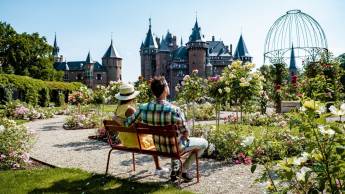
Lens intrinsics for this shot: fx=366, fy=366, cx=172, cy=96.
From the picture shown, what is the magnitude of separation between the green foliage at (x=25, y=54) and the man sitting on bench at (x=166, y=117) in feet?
128

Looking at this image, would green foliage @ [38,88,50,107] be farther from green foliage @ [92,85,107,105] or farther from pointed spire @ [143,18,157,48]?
pointed spire @ [143,18,157,48]

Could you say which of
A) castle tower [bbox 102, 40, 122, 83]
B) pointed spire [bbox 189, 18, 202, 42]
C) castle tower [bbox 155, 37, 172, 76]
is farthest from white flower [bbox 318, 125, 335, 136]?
castle tower [bbox 102, 40, 122, 83]

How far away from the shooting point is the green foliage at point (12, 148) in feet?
20.2

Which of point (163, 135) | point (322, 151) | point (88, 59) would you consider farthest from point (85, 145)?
point (88, 59)

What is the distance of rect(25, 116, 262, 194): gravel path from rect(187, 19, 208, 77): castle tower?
50842 millimetres

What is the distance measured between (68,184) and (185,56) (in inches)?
2380

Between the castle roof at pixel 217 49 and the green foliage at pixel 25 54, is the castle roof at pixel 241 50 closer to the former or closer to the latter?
the castle roof at pixel 217 49

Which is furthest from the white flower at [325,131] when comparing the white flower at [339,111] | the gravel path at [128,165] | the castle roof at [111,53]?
the castle roof at [111,53]

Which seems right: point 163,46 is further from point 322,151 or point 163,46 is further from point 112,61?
point 322,151

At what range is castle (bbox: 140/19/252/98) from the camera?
5984 cm

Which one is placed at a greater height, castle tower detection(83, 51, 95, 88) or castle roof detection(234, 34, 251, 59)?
castle roof detection(234, 34, 251, 59)

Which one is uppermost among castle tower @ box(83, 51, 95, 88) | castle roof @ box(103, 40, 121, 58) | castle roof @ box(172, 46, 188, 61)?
castle roof @ box(103, 40, 121, 58)

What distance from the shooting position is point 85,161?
6773mm

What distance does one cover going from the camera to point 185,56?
64812 millimetres
